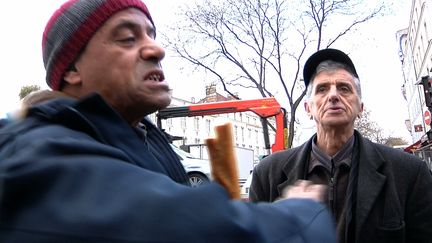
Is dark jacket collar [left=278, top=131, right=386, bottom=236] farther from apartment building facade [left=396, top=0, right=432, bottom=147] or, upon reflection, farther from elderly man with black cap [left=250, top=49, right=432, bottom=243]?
apartment building facade [left=396, top=0, right=432, bottom=147]

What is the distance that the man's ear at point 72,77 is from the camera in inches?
57.0

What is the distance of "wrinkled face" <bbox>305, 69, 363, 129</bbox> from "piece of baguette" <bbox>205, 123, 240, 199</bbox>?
1.55 m

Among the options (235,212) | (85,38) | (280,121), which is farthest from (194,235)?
(280,121)

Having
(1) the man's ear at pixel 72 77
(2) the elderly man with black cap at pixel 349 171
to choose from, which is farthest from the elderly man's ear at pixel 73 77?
(2) the elderly man with black cap at pixel 349 171

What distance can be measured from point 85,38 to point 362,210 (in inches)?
62.3

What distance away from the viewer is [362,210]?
7.30ft

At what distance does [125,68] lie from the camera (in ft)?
4.51

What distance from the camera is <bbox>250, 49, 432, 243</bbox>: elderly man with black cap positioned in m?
2.23

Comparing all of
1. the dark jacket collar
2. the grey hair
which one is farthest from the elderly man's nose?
the dark jacket collar

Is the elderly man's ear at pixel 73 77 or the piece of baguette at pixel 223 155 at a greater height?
the elderly man's ear at pixel 73 77

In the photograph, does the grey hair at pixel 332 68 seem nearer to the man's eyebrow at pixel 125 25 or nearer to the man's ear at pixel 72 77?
the man's eyebrow at pixel 125 25

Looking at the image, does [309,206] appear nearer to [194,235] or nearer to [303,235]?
[303,235]

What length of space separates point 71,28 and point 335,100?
5.53ft

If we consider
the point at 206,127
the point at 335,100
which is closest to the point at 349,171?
the point at 335,100
